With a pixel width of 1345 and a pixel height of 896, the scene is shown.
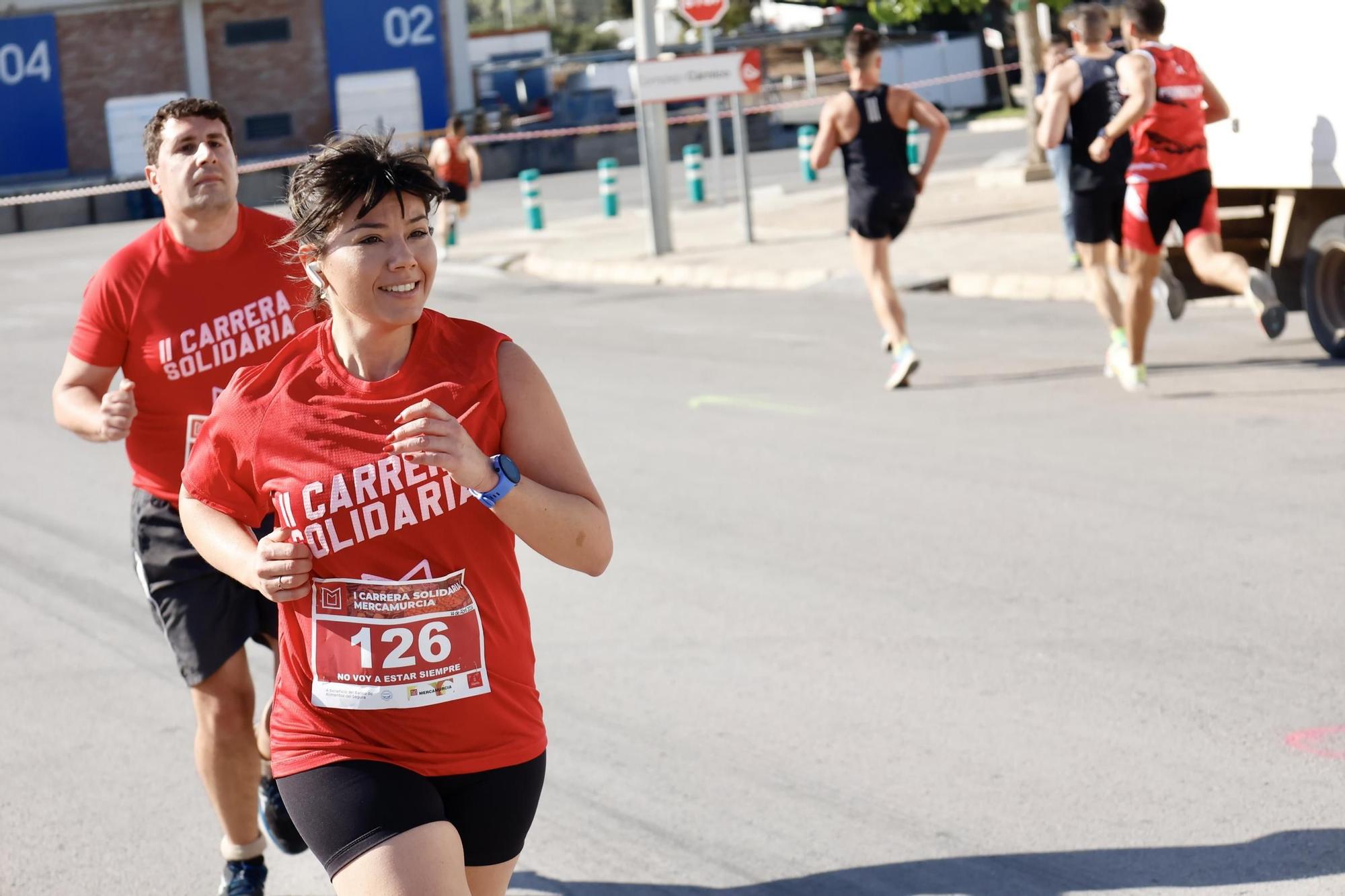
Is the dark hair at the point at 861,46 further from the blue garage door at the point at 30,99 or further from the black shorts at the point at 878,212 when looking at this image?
the blue garage door at the point at 30,99

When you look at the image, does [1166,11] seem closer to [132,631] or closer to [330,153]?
[132,631]

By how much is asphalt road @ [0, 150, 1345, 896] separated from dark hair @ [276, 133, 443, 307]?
6.64 feet

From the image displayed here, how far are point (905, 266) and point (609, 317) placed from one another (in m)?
3.17

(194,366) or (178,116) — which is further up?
(178,116)

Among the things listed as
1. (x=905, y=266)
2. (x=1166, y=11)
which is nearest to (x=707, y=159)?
(x=905, y=266)

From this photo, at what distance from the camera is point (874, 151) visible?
11.5m

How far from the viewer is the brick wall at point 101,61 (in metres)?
48.9

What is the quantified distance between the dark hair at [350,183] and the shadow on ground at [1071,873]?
6.62 feet

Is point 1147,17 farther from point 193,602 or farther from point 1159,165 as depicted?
point 193,602

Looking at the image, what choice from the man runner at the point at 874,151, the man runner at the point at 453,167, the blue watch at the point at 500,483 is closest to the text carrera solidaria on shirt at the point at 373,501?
the blue watch at the point at 500,483

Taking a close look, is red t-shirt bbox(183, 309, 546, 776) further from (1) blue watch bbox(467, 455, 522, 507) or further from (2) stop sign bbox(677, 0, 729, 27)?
(2) stop sign bbox(677, 0, 729, 27)

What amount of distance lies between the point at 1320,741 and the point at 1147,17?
19.6 ft

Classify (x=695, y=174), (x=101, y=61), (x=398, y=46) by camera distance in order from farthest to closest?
(x=398, y=46)
(x=101, y=61)
(x=695, y=174)

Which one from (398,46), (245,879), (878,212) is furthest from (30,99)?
(245,879)
